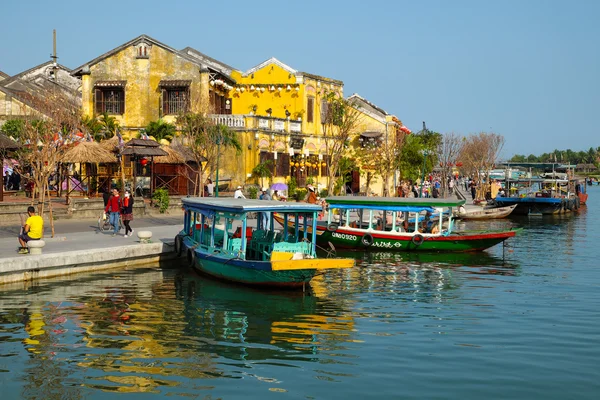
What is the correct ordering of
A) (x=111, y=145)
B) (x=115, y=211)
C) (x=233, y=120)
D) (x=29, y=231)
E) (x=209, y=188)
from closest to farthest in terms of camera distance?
(x=29, y=231), (x=115, y=211), (x=111, y=145), (x=209, y=188), (x=233, y=120)

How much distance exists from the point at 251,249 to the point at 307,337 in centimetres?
721

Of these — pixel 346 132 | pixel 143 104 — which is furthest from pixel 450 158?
pixel 143 104

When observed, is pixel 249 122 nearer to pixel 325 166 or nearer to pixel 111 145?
pixel 325 166

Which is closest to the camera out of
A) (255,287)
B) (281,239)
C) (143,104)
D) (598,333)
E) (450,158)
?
(598,333)

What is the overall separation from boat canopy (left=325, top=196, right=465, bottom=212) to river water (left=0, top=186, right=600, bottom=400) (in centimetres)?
517

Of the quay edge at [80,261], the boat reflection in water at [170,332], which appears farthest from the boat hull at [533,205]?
the boat reflection in water at [170,332]

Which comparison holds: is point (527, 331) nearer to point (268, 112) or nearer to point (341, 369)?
point (341, 369)

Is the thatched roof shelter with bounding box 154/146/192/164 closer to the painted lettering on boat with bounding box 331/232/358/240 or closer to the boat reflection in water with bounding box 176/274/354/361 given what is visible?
the painted lettering on boat with bounding box 331/232/358/240

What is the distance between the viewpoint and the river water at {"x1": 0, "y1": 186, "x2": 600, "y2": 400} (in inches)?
535

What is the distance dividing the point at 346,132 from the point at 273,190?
13.1 m

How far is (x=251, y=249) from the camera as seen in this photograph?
2417 centimetres

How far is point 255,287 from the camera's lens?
2245cm

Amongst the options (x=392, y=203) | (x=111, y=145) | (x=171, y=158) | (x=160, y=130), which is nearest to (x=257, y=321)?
(x=392, y=203)

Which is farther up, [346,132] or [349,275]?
[346,132]
